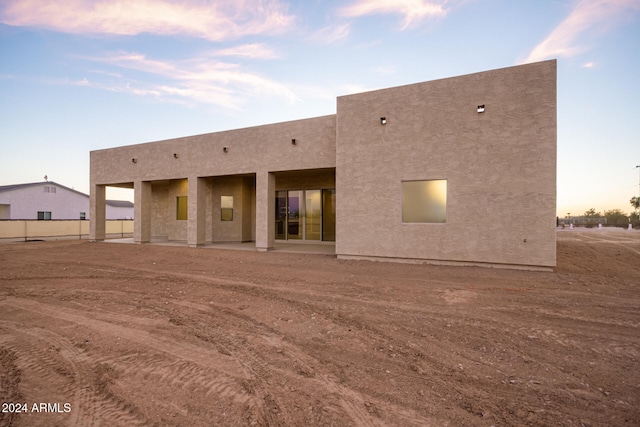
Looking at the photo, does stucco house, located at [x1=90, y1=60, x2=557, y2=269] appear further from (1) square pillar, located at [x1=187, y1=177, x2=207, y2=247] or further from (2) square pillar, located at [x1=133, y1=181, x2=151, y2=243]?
(2) square pillar, located at [x1=133, y1=181, x2=151, y2=243]

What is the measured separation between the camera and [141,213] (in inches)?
666

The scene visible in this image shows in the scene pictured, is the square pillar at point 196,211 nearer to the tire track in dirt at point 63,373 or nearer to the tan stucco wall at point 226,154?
the tan stucco wall at point 226,154

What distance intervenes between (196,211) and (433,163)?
464 inches

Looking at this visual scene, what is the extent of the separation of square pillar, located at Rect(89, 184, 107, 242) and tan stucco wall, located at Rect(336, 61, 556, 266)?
16.8 meters

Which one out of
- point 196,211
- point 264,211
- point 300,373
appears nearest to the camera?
point 300,373

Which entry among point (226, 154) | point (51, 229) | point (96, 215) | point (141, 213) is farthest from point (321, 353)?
point (51, 229)

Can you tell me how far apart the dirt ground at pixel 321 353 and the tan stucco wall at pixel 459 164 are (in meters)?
2.07

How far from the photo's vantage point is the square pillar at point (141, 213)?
1692 cm

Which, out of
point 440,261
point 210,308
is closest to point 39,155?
point 210,308

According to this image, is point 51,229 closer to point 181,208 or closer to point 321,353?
point 181,208

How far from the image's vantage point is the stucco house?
867 centimetres

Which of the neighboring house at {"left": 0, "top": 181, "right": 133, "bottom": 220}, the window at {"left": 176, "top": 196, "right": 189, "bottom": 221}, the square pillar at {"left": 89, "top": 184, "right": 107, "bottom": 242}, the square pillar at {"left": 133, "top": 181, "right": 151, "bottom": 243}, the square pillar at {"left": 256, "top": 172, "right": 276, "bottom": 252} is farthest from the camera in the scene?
the neighboring house at {"left": 0, "top": 181, "right": 133, "bottom": 220}

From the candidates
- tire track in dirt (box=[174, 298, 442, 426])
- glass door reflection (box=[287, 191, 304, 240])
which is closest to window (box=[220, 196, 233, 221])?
glass door reflection (box=[287, 191, 304, 240])

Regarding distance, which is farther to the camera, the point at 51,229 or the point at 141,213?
the point at 51,229
